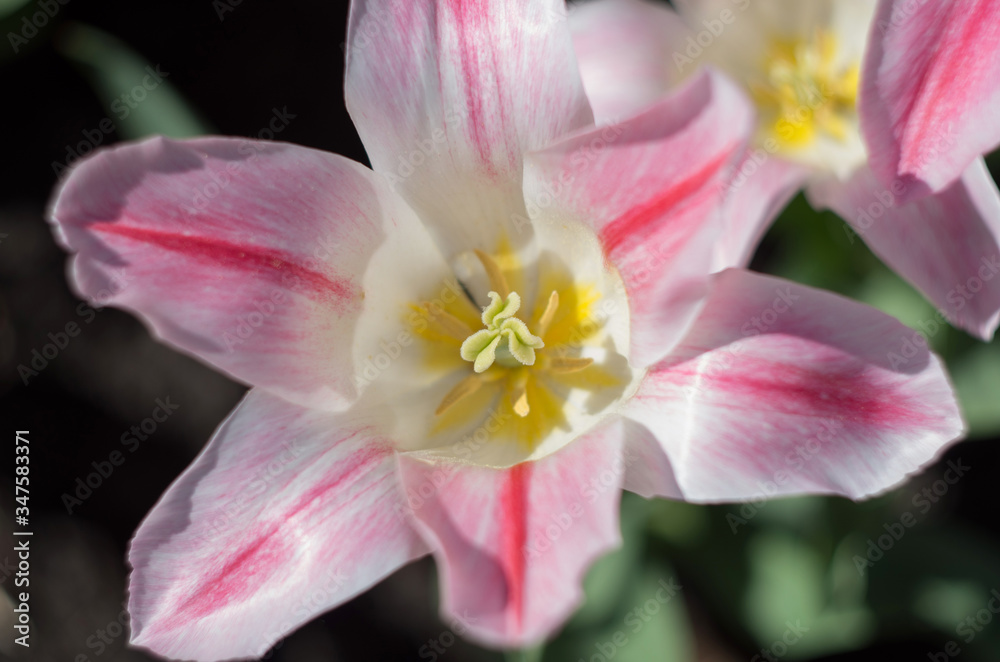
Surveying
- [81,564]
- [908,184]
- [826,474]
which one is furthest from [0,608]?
[908,184]

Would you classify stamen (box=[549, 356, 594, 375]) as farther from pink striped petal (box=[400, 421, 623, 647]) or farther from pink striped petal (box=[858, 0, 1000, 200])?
pink striped petal (box=[858, 0, 1000, 200])

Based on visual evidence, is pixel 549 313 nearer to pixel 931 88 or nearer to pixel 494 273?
pixel 494 273

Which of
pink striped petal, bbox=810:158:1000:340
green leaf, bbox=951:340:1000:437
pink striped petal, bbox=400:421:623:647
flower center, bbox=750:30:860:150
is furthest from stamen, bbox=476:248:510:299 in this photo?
green leaf, bbox=951:340:1000:437

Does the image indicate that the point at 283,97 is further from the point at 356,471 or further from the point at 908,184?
the point at 908,184

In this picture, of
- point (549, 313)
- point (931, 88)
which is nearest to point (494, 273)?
point (549, 313)

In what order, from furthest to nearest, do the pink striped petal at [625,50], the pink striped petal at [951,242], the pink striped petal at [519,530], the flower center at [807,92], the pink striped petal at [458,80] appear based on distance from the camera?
the flower center at [807,92]
the pink striped petal at [625,50]
the pink striped petal at [951,242]
the pink striped petal at [458,80]
the pink striped petal at [519,530]

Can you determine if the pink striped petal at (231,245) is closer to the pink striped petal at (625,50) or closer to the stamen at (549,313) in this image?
the stamen at (549,313)

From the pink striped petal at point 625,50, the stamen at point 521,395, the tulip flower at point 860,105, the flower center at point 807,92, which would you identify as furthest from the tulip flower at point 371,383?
the flower center at point 807,92
